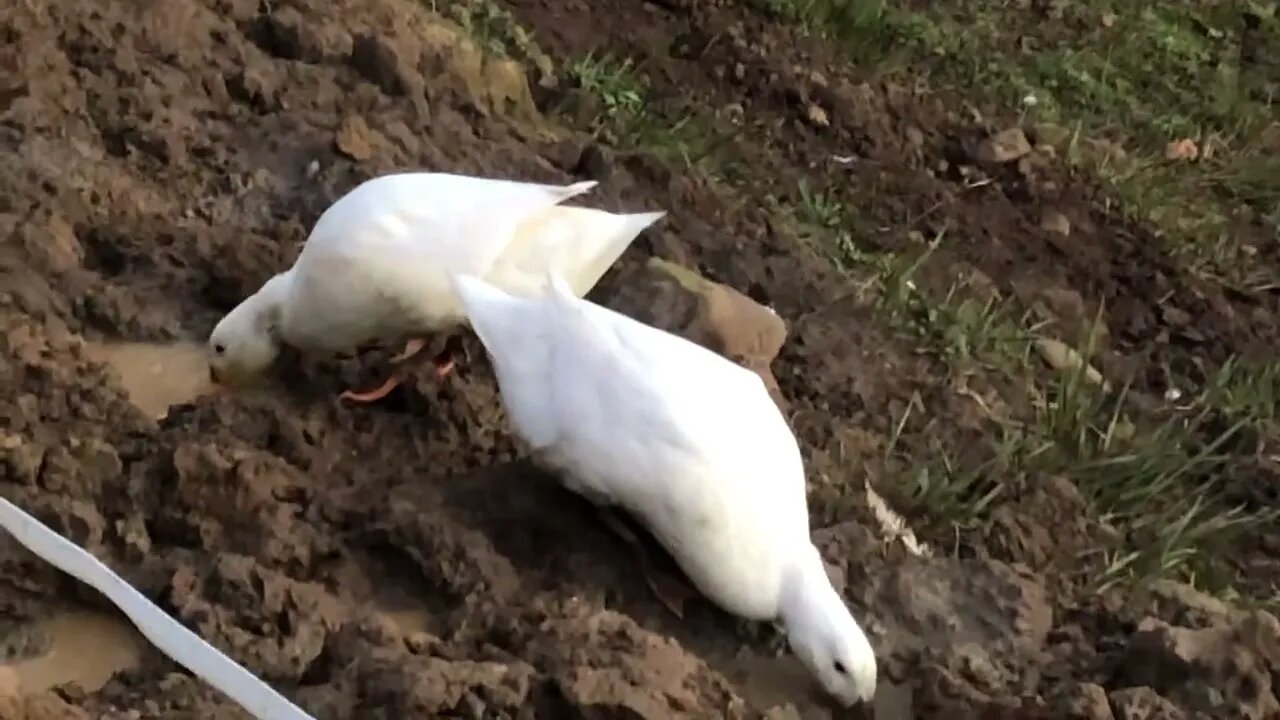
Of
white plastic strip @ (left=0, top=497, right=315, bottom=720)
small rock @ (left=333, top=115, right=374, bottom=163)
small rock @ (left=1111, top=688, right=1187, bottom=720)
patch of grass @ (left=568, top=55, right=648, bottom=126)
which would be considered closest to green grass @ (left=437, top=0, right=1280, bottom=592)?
patch of grass @ (left=568, top=55, right=648, bottom=126)

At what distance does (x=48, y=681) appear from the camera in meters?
1.80

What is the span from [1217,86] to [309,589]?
161 inches

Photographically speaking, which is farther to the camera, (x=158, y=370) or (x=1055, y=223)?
(x=1055, y=223)

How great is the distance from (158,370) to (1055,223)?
249 centimetres

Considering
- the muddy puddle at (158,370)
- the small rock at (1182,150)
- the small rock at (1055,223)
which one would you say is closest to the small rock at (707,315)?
the muddy puddle at (158,370)

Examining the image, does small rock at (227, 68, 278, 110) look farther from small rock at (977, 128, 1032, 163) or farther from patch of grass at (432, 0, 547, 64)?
small rock at (977, 128, 1032, 163)

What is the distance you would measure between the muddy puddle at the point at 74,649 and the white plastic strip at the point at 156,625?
0.04 m

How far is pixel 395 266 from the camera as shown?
2537 mm

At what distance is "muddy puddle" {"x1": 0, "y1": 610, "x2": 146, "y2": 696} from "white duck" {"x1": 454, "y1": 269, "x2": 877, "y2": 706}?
0.71m

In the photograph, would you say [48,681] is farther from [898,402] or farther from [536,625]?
[898,402]

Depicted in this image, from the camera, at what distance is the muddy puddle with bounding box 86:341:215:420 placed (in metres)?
2.48

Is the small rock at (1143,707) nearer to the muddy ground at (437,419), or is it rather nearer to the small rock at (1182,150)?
the muddy ground at (437,419)

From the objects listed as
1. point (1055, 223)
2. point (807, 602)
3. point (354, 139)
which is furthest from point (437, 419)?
point (1055, 223)

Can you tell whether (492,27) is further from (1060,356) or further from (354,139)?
(1060,356)
